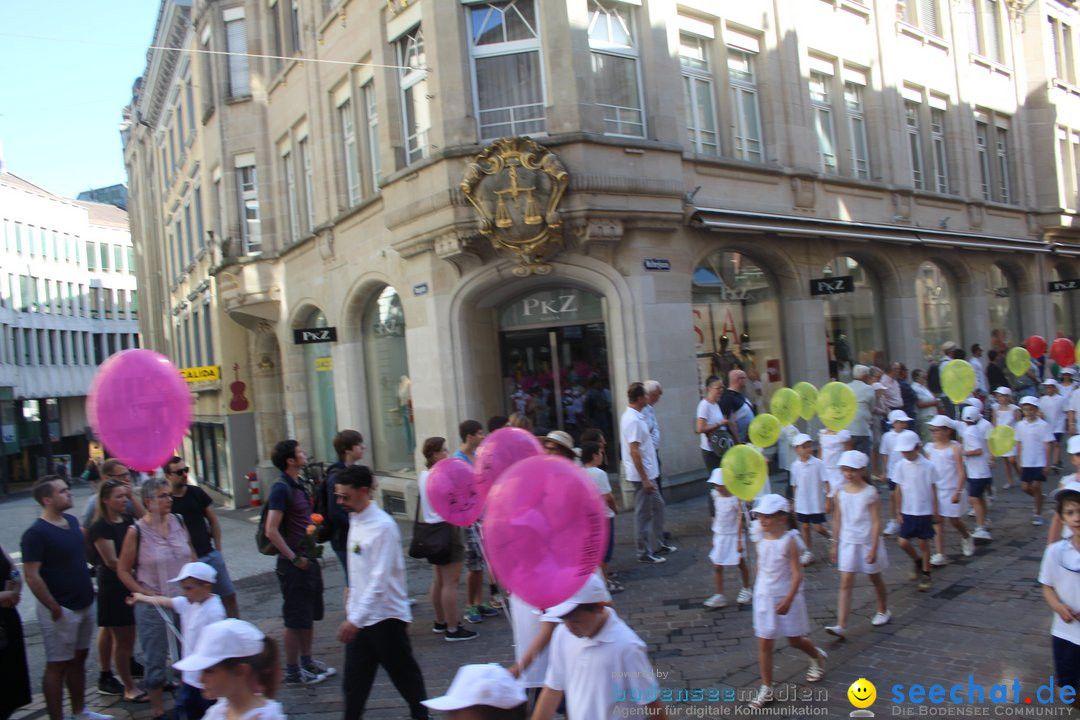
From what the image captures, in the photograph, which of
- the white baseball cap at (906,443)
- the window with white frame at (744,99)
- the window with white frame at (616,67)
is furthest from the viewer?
the window with white frame at (744,99)

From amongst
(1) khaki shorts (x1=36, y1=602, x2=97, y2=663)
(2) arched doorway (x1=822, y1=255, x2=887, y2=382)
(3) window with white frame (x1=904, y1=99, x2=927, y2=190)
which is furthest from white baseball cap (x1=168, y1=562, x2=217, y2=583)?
(3) window with white frame (x1=904, y1=99, x2=927, y2=190)

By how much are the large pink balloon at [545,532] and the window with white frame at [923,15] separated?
20.1 m

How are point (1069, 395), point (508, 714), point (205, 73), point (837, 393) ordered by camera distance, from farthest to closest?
point (205, 73)
point (1069, 395)
point (837, 393)
point (508, 714)

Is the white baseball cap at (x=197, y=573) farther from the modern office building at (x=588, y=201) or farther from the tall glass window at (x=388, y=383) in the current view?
the tall glass window at (x=388, y=383)

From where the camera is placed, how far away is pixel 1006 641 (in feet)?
19.7

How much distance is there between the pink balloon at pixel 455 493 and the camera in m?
6.43

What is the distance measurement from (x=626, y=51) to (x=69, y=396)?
56.0m

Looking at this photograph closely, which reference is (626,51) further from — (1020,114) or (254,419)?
(1020,114)

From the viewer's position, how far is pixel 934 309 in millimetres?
20203

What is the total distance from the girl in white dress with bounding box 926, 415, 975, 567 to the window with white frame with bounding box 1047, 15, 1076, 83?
74.8 feet

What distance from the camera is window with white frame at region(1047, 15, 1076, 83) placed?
2636 cm

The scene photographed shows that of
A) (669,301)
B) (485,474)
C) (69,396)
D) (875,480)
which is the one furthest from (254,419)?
(69,396)

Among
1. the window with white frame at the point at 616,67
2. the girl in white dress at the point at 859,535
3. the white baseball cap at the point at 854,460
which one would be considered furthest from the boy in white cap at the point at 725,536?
the window with white frame at the point at 616,67

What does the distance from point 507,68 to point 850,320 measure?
30.4ft
